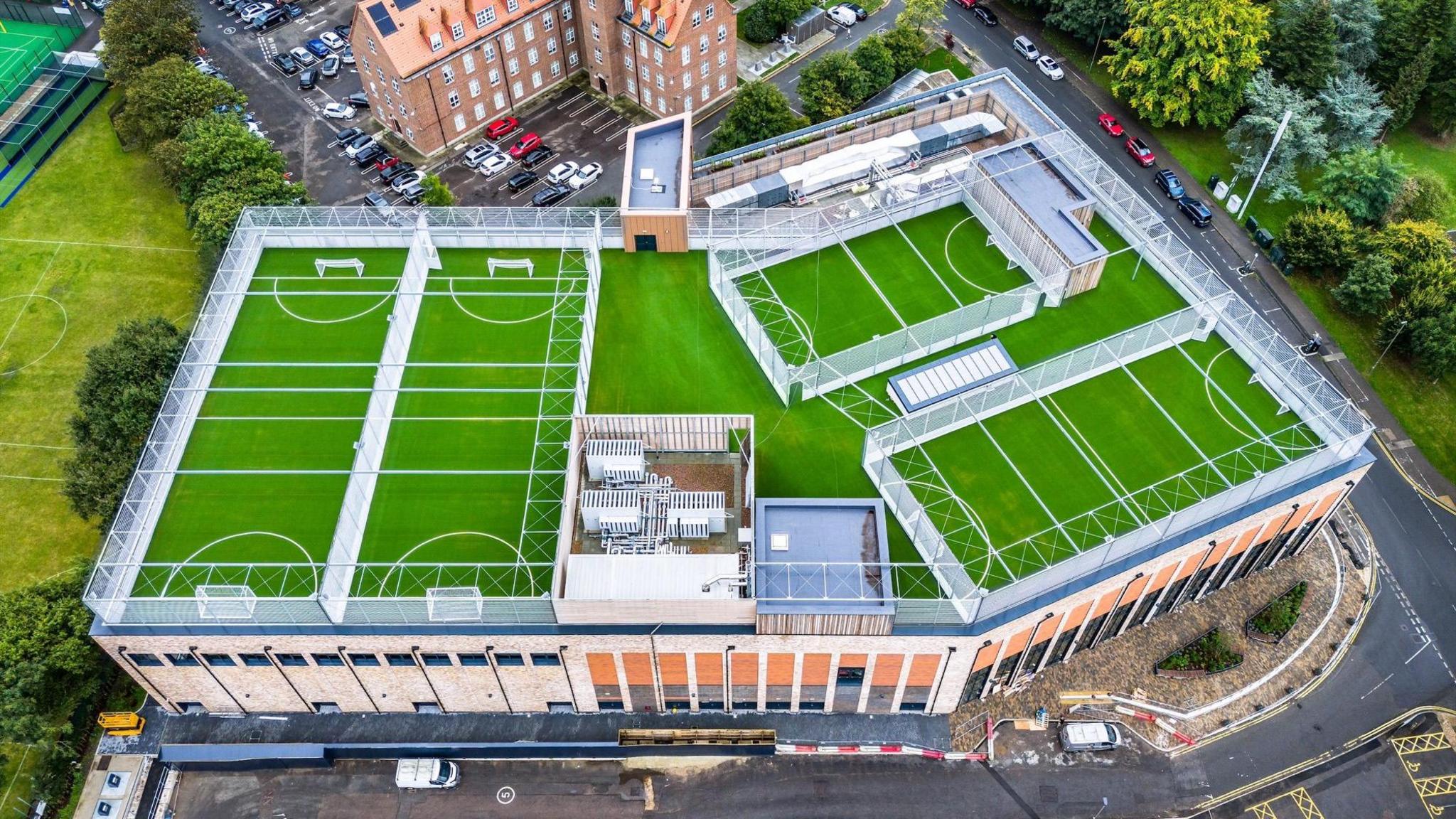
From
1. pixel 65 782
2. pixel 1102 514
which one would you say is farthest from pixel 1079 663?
pixel 65 782

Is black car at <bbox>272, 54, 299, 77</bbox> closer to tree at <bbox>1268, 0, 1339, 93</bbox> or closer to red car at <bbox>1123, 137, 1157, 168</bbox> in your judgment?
red car at <bbox>1123, 137, 1157, 168</bbox>

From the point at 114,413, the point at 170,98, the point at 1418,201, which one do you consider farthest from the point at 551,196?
the point at 1418,201

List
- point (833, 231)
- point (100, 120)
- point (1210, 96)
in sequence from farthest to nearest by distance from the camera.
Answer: point (100, 120), point (1210, 96), point (833, 231)

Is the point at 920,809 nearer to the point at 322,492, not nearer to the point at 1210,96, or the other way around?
the point at 322,492

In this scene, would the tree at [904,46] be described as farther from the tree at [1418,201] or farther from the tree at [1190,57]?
the tree at [1418,201]

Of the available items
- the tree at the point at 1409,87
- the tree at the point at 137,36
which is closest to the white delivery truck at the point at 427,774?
the tree at the point at 137,36

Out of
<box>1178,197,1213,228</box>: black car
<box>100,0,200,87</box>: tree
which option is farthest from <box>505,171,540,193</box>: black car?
<box>1178,197,1213,228</box>: black car
